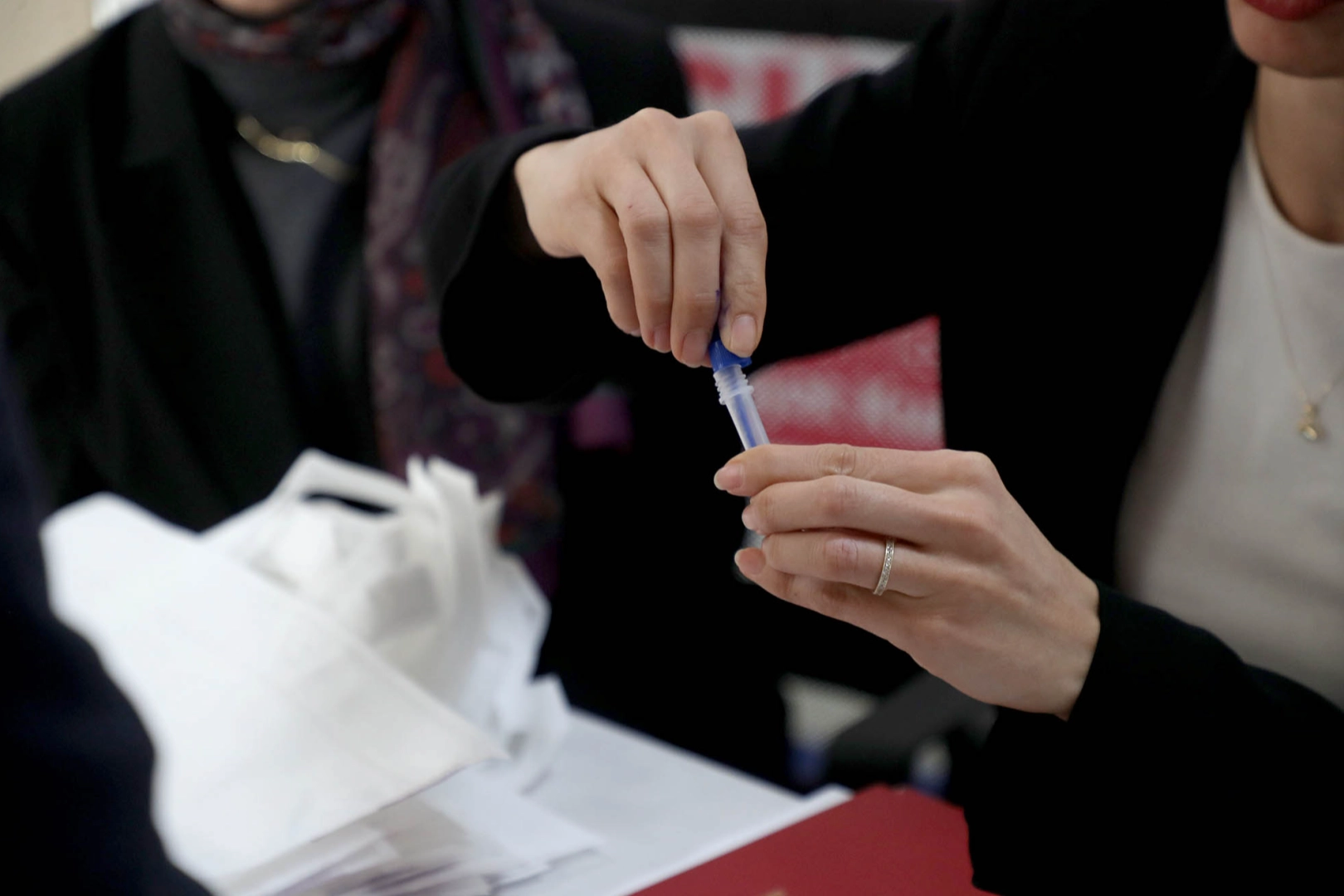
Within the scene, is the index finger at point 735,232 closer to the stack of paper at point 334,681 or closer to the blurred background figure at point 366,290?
the stack of paper at point 334,681

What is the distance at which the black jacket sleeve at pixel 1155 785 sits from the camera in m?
0.41

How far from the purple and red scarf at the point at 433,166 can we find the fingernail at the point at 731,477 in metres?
0.54

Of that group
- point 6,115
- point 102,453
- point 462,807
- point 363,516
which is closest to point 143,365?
point 102,453

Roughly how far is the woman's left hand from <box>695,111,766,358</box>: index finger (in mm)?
65

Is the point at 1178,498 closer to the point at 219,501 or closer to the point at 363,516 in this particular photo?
the point at 363,516

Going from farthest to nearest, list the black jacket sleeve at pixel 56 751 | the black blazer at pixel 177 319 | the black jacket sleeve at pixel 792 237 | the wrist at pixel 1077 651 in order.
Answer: the black blazer at pixel 177 319 < the black jacket sleeve at pixel 792 237 < the wrist at pixel 1077 651 < the black jacket sleeve at pixel 56 751

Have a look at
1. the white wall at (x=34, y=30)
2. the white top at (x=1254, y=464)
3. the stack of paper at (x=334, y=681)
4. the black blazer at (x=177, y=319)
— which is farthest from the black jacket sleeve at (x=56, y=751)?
the black blazer at (x=177, y=319)

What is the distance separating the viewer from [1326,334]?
0.48 m

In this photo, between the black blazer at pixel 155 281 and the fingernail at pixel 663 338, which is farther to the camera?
the black blazer at pixel 155 281

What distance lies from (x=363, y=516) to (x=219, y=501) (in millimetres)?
288

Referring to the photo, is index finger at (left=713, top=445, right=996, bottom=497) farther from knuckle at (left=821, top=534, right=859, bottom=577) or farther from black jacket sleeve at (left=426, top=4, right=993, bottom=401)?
black jacket sleeve at (left=426, top=4, right=993, bottom=401)

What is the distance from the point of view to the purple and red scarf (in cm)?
89

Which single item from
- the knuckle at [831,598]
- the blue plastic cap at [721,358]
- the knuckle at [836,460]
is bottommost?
the knuckle at [831,598]

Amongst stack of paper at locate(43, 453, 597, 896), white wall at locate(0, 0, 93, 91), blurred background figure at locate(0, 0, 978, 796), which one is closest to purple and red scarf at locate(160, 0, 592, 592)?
blurred background figure at locate(0, 0, 978, 796)
